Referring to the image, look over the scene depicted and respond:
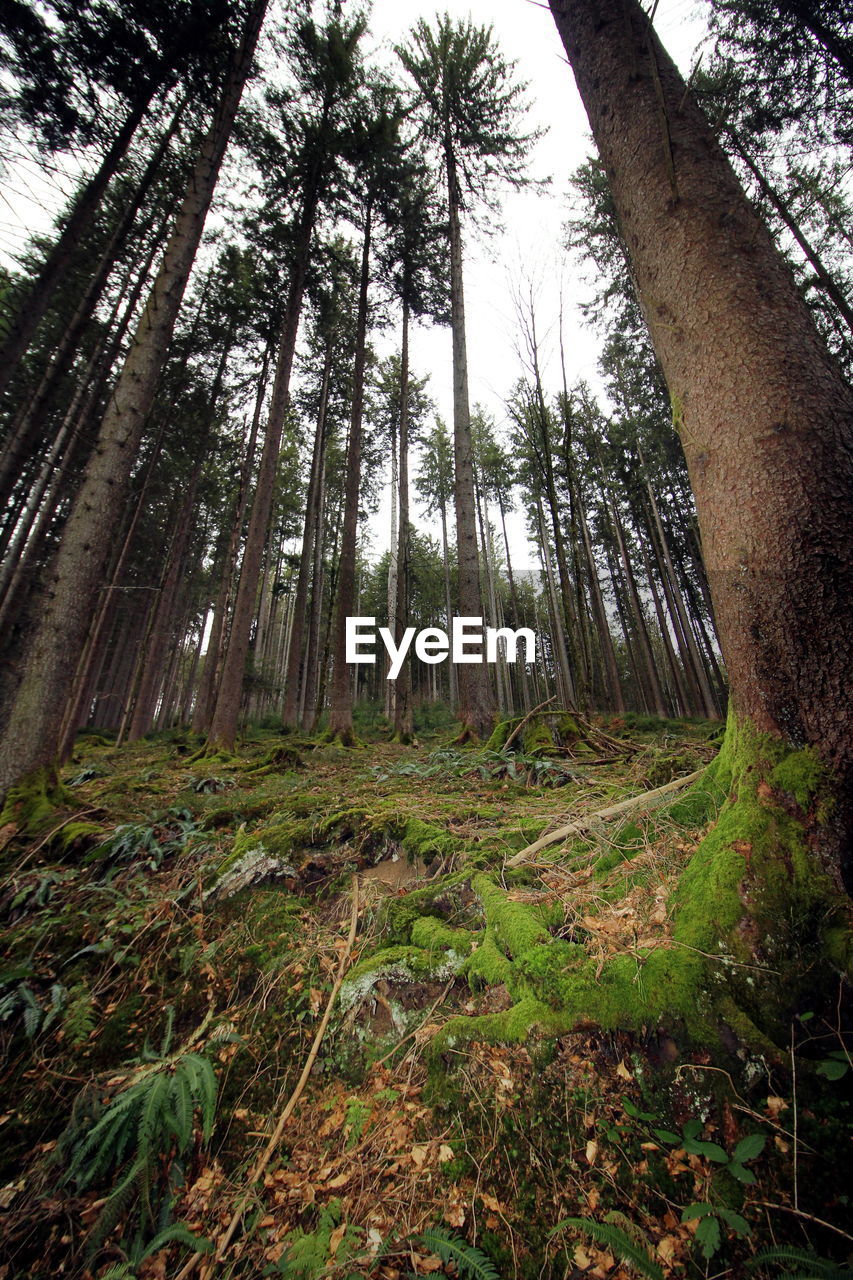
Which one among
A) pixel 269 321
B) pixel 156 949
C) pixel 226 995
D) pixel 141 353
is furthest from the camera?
pixel 269 321

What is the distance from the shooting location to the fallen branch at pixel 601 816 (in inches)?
98.3

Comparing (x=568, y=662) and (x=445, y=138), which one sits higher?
(x=445, y=138)

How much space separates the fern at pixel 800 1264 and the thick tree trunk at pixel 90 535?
187 inches

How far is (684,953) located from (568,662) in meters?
19.0

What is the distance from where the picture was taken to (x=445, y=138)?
10719 millimetres

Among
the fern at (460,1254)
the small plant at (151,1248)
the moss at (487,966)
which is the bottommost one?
the small plant at (151,1248)

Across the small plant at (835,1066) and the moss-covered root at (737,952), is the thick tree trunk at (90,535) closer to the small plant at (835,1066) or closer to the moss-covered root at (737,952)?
the moss-covered root at (737,952)

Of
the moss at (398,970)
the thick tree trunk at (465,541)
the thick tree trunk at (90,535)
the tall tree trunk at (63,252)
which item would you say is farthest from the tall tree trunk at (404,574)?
the moss at (398,970)

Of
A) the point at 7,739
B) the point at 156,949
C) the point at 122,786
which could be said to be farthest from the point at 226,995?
the point at 122,786

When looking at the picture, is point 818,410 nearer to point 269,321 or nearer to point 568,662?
point 269,321

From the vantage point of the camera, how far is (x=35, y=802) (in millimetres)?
3318

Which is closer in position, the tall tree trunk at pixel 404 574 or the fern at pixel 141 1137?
the fern at pixel 141 1137

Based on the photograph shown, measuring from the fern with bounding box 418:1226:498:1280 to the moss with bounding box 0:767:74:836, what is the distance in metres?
3.40

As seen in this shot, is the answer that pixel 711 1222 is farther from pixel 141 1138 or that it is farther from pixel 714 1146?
pixel 141 1138
